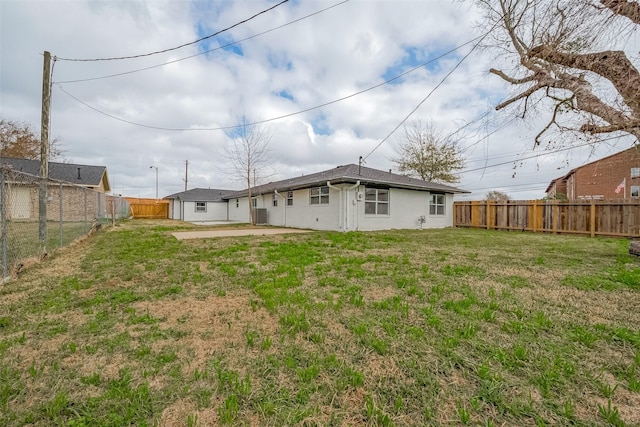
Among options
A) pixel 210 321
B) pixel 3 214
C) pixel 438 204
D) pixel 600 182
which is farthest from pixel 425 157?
pixel 3 214

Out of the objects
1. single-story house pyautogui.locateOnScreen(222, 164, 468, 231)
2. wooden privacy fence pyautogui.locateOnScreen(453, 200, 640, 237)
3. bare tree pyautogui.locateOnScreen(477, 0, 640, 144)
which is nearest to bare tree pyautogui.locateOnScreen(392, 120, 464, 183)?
single-story house pyautogui.locateOnScreen(222, 164, 468, 231)

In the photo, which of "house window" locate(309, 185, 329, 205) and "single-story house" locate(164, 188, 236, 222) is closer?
"house window" locate(309, 185, 329, 205)

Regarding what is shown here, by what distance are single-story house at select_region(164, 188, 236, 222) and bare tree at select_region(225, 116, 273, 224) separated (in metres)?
7.80

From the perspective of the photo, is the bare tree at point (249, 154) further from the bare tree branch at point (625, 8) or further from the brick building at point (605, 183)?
the brick building at point (605, 183)

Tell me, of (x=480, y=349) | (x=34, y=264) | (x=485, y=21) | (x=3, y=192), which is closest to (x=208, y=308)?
(x=480, y=349)

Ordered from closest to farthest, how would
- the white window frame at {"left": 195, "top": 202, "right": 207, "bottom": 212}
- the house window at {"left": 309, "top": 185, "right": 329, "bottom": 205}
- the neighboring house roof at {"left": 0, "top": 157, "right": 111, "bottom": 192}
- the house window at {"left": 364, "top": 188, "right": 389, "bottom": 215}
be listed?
the house window at {"left": 364, "top": 188, "right": 389, "bottom": 215} → the house window at {"left": 309, "top": 185, "right": 329, "bottom": 205} → the neighboring house roof at {"left": 0, "top": 157, "right": 111, "bottom": 192} → the white window frame at {"left": 195, "top": 202, "right": 207, "bottom": 212}

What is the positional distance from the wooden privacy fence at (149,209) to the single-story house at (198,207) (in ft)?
7.54

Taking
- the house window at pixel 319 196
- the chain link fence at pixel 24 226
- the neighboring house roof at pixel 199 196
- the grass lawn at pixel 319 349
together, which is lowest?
the grass lawn at pixel 319 349

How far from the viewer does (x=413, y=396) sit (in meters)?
1.76

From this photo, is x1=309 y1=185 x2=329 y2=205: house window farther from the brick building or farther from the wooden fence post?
the brick building

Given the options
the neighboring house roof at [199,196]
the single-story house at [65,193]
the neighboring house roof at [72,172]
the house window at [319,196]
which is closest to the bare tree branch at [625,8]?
the house window at [319,196]

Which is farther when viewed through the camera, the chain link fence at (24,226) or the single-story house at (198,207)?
the single-story house at (198,207)

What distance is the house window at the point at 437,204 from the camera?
15.8 metres

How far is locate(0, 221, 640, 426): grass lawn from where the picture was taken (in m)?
1.63
